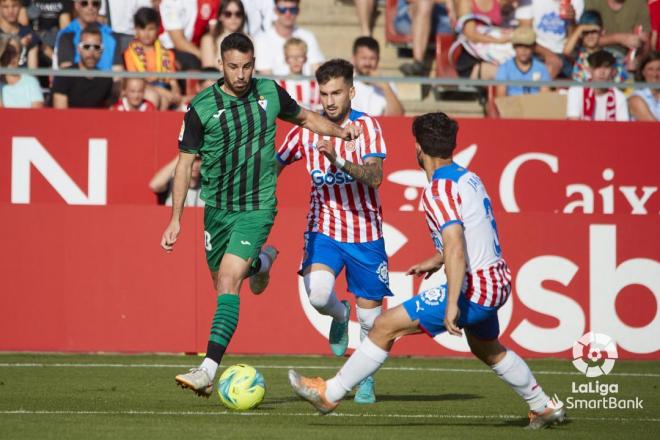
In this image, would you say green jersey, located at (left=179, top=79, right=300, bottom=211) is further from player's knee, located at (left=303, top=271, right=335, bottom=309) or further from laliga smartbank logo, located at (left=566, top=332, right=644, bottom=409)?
laliga smartbank logo, located at (left=566, top=332, right=644, bottom=409)

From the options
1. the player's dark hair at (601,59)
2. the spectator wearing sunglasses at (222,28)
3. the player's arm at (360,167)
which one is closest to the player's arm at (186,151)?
the player's arm at (360,167)

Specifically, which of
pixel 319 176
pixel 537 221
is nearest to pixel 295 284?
pixel 537 221

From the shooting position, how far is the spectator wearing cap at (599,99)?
15.0 meters

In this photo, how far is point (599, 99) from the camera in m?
15.1

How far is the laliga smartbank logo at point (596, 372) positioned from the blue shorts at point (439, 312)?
78.0 inches

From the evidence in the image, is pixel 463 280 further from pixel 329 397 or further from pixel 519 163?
pixel 519 163

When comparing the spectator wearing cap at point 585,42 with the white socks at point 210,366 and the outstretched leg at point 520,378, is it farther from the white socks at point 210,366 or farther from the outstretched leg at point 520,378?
the white socks at point 210,366

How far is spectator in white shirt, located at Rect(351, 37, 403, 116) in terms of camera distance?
14625 mm

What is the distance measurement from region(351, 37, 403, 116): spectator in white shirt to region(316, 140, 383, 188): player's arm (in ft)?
18.0

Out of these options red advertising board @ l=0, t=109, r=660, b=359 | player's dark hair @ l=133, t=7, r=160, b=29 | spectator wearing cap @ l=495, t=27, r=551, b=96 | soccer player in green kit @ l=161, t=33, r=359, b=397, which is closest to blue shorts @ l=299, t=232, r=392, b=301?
soccer player in green kit @ l=161, t=33, r=359, b=397

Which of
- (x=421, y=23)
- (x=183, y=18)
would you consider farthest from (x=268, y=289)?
(x=421, y=23)

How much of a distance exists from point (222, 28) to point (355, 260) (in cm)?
689

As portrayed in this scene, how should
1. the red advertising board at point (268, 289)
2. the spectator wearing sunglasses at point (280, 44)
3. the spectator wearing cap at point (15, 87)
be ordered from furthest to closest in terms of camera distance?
the spectator wearing sunglasses at point (280, 44)
the spectator wearing cap at point (15, 87)
the red advertising board at point (268, 289)

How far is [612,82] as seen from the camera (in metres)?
14.5
